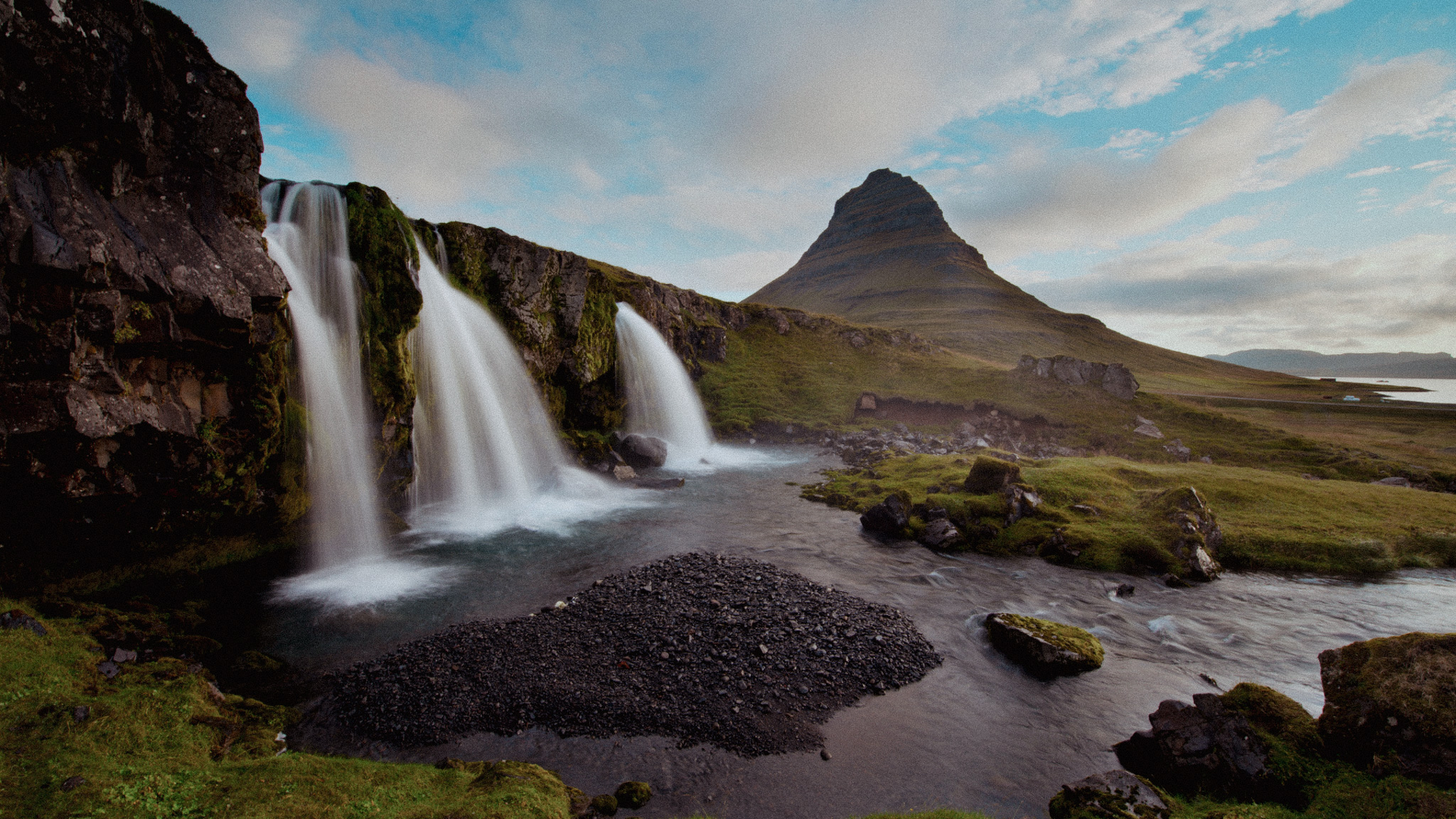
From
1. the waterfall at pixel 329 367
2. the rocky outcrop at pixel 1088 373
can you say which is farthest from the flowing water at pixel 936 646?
the rocky outcrop at pixel 1088 373

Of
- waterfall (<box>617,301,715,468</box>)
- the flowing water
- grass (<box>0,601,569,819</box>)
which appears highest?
waterfall (<box>617,301,715,468</box>)

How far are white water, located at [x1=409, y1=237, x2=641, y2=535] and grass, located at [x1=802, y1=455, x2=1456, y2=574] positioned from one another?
49.3 ft

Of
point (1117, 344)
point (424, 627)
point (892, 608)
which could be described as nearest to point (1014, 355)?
point (1117, 344)

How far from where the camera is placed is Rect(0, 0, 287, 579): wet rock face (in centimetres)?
1066

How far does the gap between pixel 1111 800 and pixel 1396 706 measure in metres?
4.10

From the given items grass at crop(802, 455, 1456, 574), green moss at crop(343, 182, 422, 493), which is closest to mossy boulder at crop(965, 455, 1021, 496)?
grass at crop(802, 455, 1456, 574)

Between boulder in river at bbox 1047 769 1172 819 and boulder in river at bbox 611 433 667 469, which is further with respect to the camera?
boulder in river at bbox 611 433 667 469

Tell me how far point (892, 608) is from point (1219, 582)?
1322 cm

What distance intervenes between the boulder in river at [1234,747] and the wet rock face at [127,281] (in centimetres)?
2340

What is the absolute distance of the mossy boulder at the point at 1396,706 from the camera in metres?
6.89

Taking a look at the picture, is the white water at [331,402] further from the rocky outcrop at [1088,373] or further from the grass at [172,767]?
the rocky outcrop at [1088,373]

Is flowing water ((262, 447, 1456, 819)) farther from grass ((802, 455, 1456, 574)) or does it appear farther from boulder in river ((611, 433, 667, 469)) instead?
boulder in river ((611, 433, 667, 469))

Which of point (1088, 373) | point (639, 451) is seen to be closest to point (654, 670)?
point (639, 451)

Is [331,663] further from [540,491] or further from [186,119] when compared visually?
[540,491]
